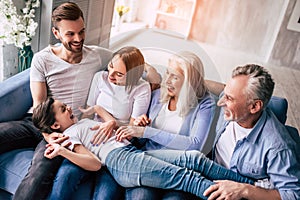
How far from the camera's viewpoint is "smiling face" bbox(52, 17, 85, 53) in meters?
1.05

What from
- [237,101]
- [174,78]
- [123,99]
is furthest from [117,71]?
[237,101]

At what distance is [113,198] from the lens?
0.89 m

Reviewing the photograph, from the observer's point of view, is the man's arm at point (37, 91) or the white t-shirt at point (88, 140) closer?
the white t-shirt at point (88, 140)

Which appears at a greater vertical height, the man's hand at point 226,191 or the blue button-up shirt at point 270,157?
the blue button-up shirt at point 270,157

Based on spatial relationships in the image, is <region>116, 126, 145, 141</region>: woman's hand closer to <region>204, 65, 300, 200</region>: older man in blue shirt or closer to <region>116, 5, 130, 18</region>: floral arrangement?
<region>204, 65, 300, 200</region>: older man in blue shirt

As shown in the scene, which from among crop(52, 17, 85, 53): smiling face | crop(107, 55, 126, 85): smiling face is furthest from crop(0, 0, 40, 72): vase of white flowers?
crop(107, 55, 126, 85): smiling face

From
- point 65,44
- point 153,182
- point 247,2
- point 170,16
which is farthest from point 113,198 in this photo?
point 247,2

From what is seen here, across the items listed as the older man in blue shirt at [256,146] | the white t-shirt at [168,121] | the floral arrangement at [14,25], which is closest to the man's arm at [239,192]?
the older man in blue shirt at [256,146]

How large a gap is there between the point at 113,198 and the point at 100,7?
1.29 m

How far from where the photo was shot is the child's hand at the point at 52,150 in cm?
92

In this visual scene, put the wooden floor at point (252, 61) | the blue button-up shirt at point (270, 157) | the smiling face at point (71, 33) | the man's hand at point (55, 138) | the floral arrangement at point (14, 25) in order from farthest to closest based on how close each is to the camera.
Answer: the wooden floor at point (252, 61)
the floral arrangement at point (14, 25)
the smiling face at point (71, 33)
the man's hand at point (55, 138)
the blue button-up shirt at point (270, 157)

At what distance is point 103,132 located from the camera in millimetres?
996

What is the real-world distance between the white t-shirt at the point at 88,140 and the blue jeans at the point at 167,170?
0.02m

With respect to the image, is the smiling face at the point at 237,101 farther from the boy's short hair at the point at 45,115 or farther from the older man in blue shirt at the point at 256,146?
the boy's short hair at the point at 45,115
